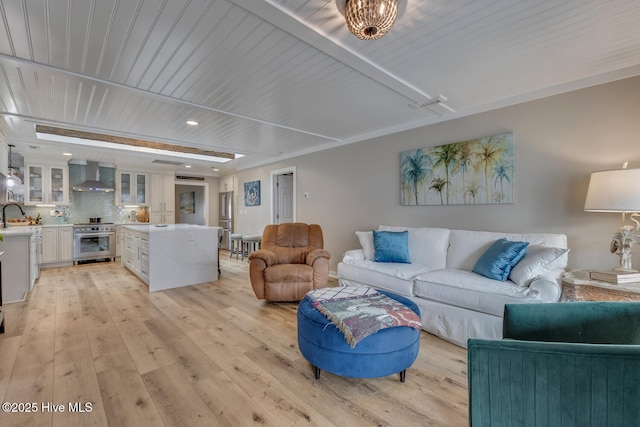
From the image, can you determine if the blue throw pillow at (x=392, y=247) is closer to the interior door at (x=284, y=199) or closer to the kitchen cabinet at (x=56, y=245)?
the interior door at (x=284, y=199)

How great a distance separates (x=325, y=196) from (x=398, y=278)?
2486 mm

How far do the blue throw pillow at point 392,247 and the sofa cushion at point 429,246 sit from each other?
0.09 m

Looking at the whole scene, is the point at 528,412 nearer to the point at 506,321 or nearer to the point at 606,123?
the point at 506,321

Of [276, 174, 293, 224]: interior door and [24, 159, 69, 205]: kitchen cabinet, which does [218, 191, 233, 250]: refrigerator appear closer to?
[276, 174, 293, 224]: interior door

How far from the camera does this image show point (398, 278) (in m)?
2.86

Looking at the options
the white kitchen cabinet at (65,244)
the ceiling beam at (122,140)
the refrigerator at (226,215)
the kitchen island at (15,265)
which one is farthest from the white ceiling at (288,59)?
the refrigerator at (226,215)

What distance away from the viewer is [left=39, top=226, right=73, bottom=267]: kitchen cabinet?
550 cm

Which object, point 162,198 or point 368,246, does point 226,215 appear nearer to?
point 162,198

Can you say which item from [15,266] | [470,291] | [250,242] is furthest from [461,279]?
[15,266]

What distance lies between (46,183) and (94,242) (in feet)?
4.99

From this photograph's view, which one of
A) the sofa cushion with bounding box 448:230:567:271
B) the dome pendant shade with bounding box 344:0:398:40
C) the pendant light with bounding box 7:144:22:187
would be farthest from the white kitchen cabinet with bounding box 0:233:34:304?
the sofa cushion with bounding box 448:230:567:271

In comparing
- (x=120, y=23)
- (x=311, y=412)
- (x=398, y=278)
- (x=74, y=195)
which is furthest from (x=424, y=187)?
(x=74, y=195)

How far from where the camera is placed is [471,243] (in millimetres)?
2943

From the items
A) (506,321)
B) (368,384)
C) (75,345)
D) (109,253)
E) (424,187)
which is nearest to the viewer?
(506,321)
